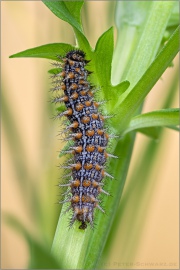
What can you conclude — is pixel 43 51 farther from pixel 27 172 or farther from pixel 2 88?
pixel 27 172

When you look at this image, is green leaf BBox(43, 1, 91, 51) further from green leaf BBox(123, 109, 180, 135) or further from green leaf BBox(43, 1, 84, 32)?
green leaf BBox(123, 109, 180, 135)

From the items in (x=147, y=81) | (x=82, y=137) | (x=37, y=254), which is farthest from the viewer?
(x=82, y=137)

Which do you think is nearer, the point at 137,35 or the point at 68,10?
the point at 68,10

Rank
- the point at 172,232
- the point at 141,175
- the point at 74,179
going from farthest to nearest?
the point at 172,232 < the point at 141,175 < the point at 74,179

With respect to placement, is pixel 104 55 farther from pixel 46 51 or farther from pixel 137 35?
pixel 137 35

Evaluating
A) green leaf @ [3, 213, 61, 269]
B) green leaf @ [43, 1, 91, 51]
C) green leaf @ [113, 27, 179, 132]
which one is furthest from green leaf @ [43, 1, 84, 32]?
green leaf @ [3, 213, 61, 269]

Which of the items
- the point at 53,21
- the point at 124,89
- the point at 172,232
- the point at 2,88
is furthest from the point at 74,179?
the point at 172,232

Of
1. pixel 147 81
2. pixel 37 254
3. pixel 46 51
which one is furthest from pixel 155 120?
pixel 37 254
